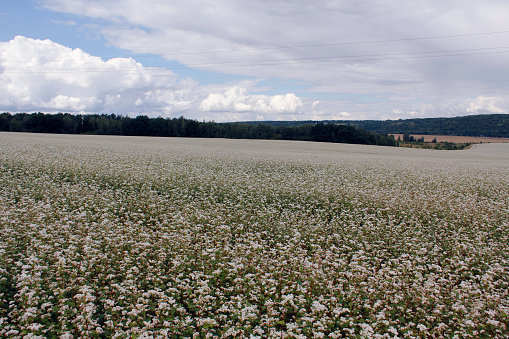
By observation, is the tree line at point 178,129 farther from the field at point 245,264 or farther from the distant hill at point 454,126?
the field at point 245,264

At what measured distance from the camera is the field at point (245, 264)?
4.50 meters

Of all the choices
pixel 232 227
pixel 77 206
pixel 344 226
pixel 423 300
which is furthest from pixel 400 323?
pixel 77 206

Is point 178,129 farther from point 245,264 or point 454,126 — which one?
point 454,126

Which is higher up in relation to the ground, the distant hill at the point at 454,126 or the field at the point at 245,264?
the distant hill at the point at 454,126

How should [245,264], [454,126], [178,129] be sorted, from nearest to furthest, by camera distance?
[245,264], [178,129], [454,126]

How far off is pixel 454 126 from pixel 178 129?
4477 inches

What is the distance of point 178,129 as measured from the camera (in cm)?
8919

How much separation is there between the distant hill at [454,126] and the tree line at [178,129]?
30.1 meters

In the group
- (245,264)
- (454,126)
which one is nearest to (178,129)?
(245,264)

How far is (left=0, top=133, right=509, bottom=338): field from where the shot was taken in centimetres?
450

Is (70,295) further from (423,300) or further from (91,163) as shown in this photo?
(91,163)

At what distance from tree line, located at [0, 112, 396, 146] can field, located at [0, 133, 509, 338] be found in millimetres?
74398

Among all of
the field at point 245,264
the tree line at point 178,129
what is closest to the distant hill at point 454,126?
the tree line at point 178,129

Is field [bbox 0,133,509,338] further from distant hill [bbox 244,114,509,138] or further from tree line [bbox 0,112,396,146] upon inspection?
distant hill [bbox 244,114,509,138]
